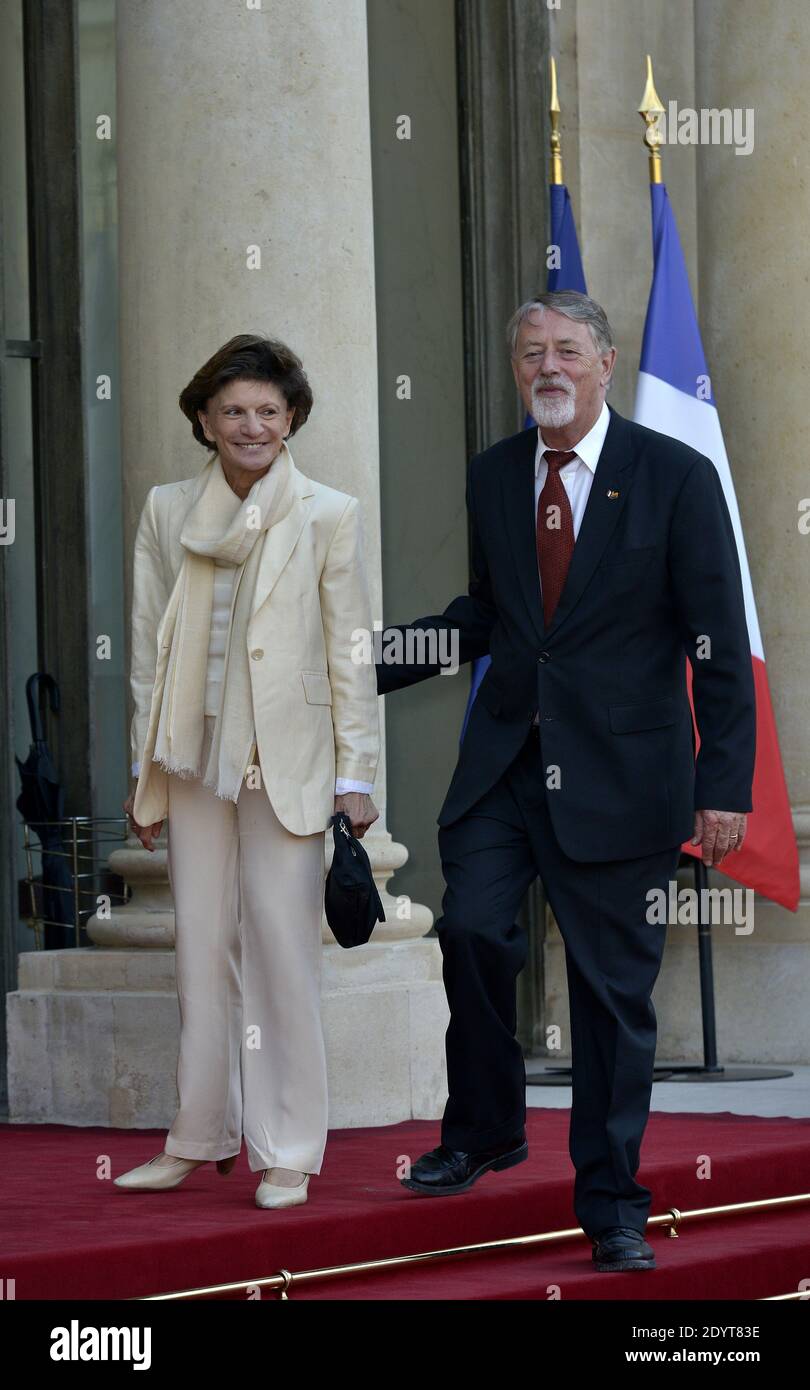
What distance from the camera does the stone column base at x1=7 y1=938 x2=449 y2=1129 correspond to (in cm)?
713

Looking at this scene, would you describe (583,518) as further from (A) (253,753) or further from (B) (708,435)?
(B) (708,435)

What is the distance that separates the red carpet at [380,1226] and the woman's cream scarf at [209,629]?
41.5 inches

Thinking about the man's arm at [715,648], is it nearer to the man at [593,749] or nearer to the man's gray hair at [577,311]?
the man at [593,749]

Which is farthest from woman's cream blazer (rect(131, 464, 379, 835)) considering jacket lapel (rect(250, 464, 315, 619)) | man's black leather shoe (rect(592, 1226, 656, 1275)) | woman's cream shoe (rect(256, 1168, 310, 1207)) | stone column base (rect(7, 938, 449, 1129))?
stone column base (rect(7, 938, 449, 1129))

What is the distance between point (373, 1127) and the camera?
7.12 meters

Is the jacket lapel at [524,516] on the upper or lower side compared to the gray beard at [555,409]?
lower

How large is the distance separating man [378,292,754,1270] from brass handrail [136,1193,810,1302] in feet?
0.81

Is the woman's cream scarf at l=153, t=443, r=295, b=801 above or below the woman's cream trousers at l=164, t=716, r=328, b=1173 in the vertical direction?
above

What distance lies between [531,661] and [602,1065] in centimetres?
93

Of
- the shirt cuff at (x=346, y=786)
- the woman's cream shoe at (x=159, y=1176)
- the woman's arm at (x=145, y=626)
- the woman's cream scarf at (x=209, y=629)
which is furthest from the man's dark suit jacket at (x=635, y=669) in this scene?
the woman's cream shoe at (x=159, y=1176)

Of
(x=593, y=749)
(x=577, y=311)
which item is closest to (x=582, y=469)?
(x=577, y=311)

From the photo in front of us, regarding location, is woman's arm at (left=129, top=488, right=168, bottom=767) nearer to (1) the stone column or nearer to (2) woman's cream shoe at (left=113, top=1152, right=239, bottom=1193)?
(2) woman's cream shoe at (left=113, top=1152, right=239, bottom=1193)

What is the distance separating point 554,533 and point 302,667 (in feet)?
2.47

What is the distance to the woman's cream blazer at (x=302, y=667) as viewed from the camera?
18.4 ft
